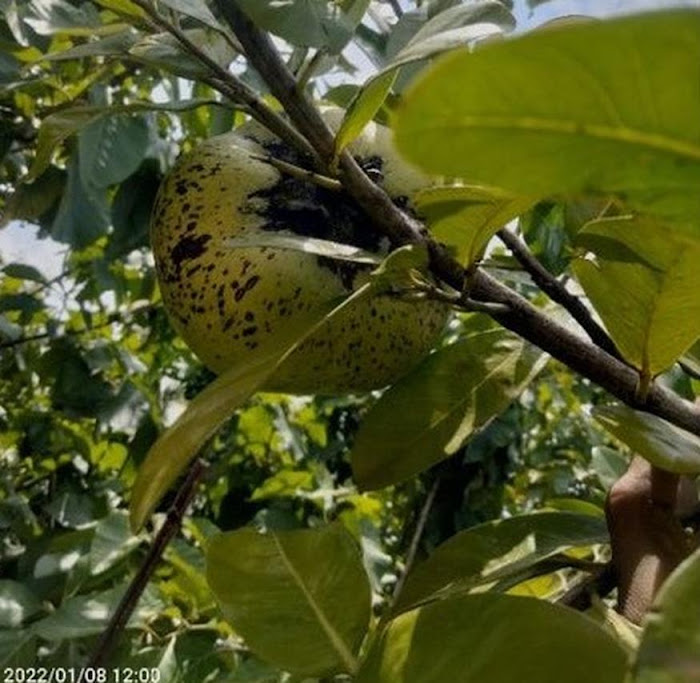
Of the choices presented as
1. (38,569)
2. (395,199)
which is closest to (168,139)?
(38,569)

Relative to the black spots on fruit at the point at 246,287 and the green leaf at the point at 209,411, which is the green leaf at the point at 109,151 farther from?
the green leaf at the point at 209,411

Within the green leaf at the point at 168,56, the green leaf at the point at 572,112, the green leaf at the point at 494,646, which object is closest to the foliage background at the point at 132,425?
the green leaf at the point at 168,56

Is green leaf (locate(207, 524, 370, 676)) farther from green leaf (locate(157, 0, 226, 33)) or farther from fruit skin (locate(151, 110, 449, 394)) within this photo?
green leaf (locate(157, 0, 226, 33))

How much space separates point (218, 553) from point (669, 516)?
0.80 feet

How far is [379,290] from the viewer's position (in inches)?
28.0

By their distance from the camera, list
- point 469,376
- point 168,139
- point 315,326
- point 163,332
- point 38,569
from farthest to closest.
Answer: point 163,332 → point 168,139 → point 38,569 → point 469,376 → point 315,326

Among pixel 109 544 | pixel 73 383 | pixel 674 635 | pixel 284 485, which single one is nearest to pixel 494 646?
pixel 674 635

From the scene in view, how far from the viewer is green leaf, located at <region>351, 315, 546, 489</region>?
34.1 inches

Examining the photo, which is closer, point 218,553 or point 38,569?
point 218,553

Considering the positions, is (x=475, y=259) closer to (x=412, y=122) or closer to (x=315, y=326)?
(x=315, y=326)

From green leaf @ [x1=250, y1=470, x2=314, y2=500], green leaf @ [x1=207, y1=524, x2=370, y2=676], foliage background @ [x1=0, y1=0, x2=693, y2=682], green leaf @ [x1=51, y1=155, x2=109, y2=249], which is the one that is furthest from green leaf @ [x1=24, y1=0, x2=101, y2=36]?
green leaf @ [x1=250, y1=470, x2=314, y2=500]

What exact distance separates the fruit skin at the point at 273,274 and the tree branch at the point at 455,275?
15cm

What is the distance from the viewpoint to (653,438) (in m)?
0.69

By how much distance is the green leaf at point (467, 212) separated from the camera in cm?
65
